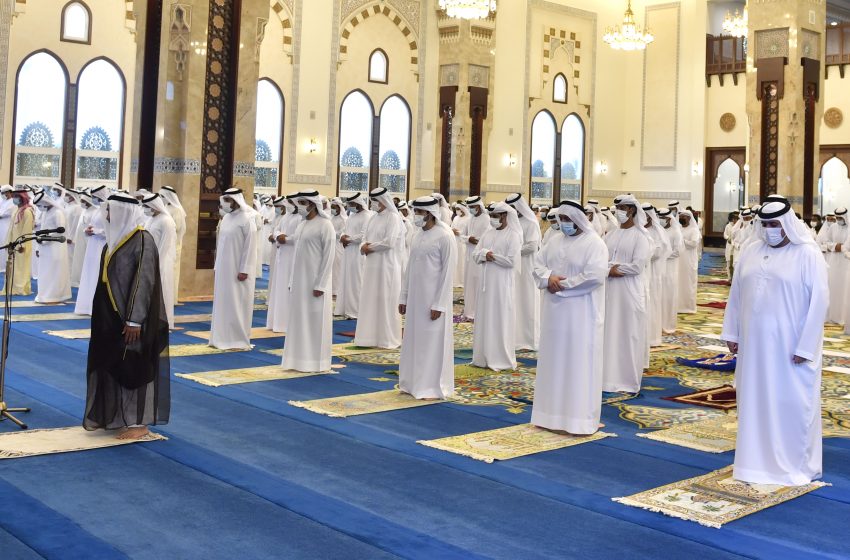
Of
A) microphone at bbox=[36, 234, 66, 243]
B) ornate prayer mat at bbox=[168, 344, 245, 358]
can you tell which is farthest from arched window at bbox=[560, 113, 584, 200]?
microphone at bbox=[36, 234, 66, 243]

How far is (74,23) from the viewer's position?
567 inches

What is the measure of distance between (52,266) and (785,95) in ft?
31.4

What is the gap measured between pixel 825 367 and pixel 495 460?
4.13m

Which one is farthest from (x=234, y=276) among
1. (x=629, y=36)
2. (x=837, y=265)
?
(x=629, y=36)

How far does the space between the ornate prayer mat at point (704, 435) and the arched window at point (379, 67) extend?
13088 millimetres

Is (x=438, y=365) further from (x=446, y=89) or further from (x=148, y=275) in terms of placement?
(x=446, y=89)

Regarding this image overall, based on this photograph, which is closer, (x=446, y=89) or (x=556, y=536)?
(x=556, y=536)

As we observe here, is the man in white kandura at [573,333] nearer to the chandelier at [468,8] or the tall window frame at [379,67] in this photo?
Answer: the chandelier at [468,8]

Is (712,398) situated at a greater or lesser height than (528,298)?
lesser

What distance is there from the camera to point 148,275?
4223mm

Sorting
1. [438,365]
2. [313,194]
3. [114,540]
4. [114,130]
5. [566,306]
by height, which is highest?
[114,130]

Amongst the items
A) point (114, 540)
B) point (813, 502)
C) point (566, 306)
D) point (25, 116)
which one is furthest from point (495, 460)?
point (25, 116)

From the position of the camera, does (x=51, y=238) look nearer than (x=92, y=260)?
Yes

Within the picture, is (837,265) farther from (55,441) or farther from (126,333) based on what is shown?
(55,441)
